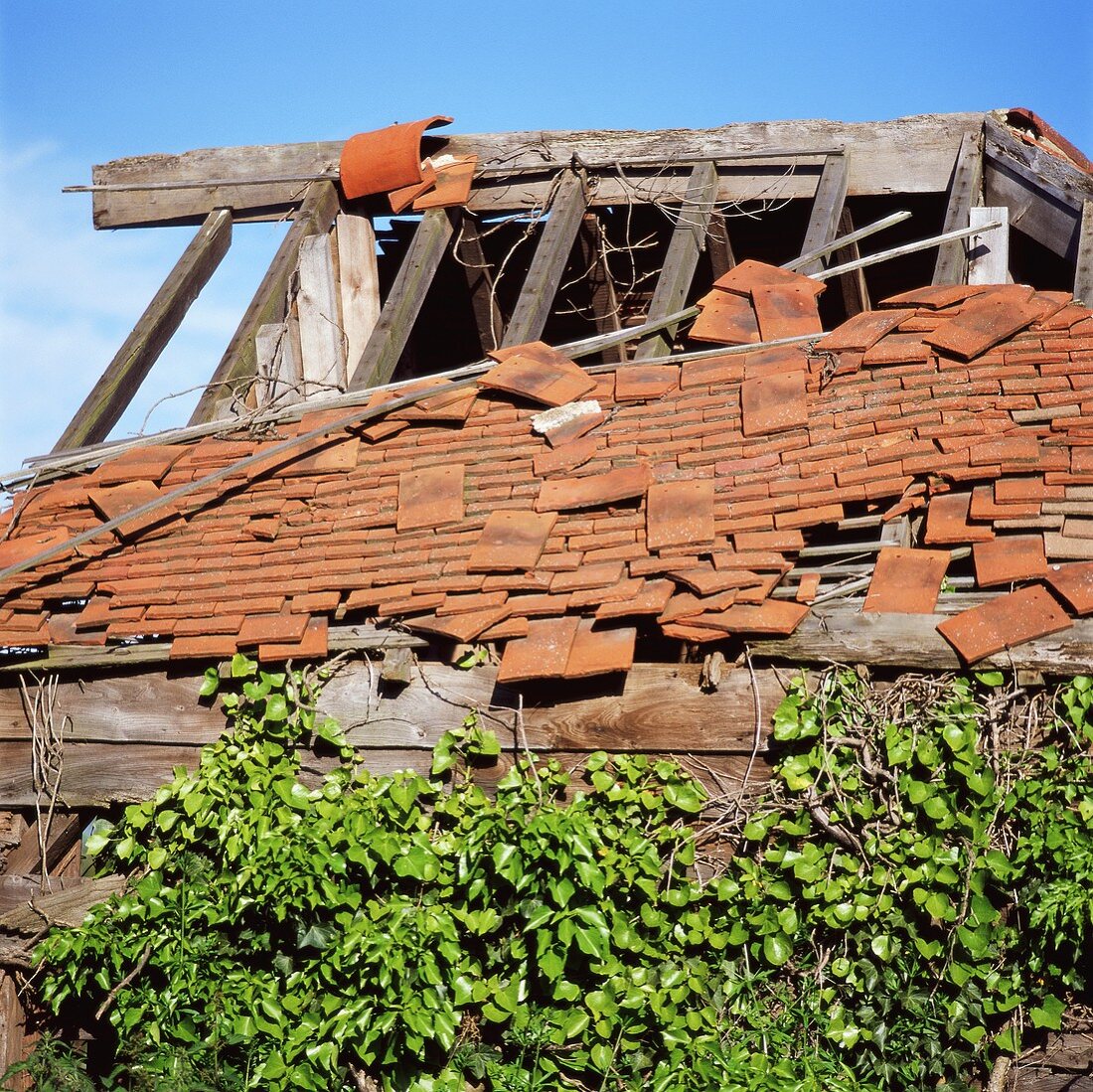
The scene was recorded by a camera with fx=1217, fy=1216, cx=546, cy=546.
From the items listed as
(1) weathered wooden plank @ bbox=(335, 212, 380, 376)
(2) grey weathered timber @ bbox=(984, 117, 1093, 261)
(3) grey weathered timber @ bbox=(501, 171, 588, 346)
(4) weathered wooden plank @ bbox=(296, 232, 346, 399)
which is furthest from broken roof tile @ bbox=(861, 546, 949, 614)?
(1) weathered wooden plank @ bbox=(335, 212, 380, 376)

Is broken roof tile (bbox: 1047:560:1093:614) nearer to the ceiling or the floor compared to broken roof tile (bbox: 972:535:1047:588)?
nearer to the floor

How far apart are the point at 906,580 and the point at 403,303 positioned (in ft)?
12.9

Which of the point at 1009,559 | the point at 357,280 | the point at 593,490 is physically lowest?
the point at 1009,559

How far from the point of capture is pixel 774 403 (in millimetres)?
5527

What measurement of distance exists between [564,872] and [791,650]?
4.01ft

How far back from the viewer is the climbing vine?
4410 mm

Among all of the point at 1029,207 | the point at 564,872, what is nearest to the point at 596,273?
the point at 1029,207

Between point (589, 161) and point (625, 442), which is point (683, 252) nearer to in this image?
point (589, 161)

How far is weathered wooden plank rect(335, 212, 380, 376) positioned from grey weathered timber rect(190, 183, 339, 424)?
168 millimetres

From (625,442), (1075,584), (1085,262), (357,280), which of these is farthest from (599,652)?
(357,280)

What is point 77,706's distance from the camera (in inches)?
225

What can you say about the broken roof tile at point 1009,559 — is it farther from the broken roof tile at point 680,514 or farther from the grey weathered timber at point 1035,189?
the grey weathered timber at point 1035,189

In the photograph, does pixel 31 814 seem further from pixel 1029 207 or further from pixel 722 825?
pixel 1029 207

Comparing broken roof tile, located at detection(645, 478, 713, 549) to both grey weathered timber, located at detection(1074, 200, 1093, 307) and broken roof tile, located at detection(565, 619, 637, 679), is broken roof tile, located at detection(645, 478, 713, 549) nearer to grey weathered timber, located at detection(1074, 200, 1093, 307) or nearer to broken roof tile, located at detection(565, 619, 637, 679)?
broken roof tile, located at detection(565, 619, 637, 679)
